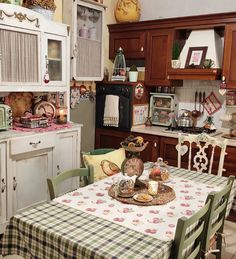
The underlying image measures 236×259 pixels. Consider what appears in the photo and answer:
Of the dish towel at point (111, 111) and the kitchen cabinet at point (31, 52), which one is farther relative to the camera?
A: the dish towel at point (111, 111)

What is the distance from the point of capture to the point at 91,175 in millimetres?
2197

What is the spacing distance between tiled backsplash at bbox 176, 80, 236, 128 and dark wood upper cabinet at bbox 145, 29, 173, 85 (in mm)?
333

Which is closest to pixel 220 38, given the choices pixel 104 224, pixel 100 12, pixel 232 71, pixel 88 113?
pixel 232 71

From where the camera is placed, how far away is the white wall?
3.79 meters

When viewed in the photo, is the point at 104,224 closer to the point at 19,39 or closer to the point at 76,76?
the point at 19,39

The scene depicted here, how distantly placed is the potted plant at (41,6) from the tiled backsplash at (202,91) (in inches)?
74.2

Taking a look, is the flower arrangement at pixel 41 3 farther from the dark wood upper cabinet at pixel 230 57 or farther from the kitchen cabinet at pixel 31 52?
the dark wood upper cabinet at pixel 230 57

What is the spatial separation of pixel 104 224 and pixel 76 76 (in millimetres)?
2524

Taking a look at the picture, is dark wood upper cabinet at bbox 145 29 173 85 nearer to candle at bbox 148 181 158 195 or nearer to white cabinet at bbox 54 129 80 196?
white cabinet at bbox 54 129 80 196

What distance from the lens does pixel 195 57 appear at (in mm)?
3740

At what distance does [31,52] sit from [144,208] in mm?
1983

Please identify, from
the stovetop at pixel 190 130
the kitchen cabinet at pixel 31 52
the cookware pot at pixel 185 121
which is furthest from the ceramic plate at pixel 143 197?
the cookware pot at pixel 185 121

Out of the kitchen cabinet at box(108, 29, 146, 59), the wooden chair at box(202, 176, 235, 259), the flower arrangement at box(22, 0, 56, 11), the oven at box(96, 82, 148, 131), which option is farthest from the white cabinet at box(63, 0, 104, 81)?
the wooden chair at box(202, 176, 235, 259)

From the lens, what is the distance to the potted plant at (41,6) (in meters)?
3.10
